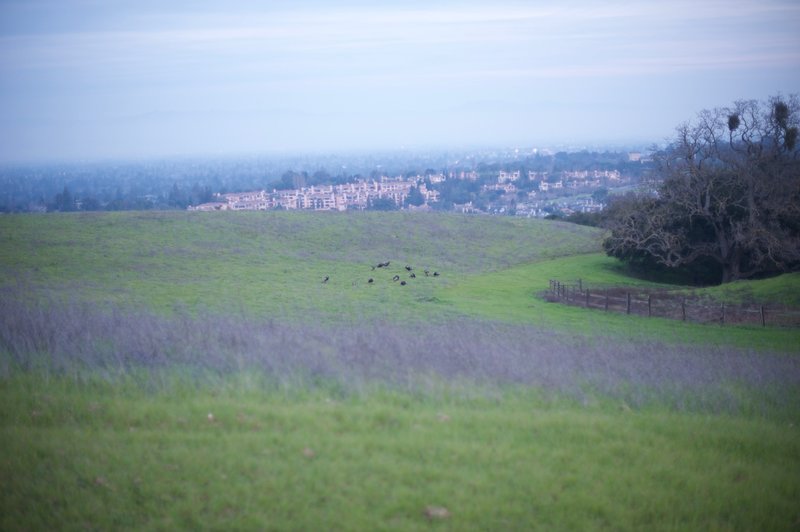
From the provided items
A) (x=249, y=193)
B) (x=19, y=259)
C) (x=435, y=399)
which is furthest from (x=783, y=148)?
(x=249, y=193)

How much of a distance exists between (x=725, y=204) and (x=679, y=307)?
14.9m

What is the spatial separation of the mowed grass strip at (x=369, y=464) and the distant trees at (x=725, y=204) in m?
35.2

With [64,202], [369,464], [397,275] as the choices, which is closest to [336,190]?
[64,202]

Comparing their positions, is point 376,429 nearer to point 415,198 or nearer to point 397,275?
point 397,275

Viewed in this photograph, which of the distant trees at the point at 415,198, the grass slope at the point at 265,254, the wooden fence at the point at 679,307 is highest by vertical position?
the distant trees at the point at 415,198

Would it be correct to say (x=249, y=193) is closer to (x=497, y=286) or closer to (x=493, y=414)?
(x=497, y=286)

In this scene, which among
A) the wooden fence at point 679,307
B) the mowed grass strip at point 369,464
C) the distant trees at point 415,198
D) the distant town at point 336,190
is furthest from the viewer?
the distant trees at point 415,198

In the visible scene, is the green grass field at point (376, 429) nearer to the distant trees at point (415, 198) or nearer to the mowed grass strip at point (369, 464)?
the mowed grass strip at point (369, 464)

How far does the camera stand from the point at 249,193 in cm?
10488

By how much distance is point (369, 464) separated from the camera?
7.30 metres

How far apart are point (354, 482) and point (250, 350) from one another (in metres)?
5.18

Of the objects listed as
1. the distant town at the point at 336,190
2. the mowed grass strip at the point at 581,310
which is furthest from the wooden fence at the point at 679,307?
the distant town at the point at 336,190

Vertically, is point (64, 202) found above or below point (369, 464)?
above

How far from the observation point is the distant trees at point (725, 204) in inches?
1581
